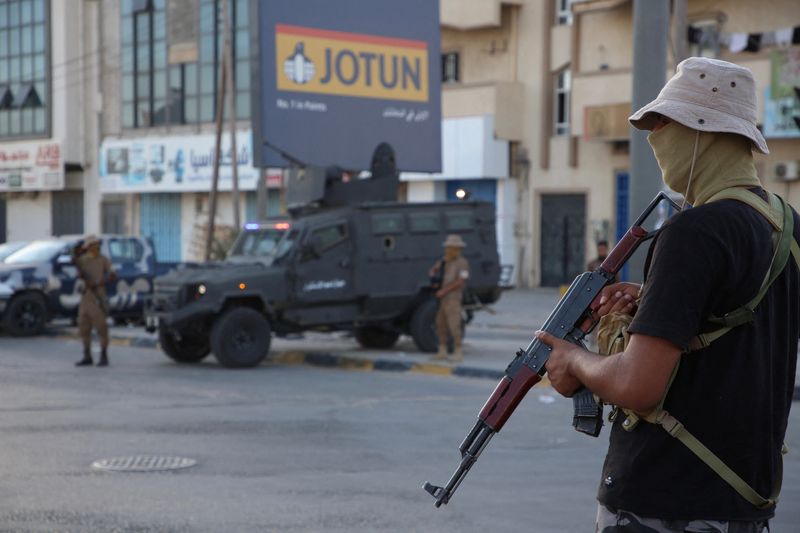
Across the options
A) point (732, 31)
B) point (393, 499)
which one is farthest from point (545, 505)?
point (732, 31)

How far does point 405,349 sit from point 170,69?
89.5ft

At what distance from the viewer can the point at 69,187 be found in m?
47.1

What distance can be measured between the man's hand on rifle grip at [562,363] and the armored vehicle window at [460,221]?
1523 centimetres

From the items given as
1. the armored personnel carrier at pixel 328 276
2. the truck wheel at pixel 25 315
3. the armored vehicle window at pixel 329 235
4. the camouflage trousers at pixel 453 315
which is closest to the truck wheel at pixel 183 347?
the armored personnel carrier at pixel 328 276

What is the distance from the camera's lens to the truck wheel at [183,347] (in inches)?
671

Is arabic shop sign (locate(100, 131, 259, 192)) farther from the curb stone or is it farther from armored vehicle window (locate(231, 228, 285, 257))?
the curb stone

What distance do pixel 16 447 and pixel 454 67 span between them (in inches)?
1135

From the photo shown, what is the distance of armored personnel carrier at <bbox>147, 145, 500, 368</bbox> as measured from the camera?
16.3 meters

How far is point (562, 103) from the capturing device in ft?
115

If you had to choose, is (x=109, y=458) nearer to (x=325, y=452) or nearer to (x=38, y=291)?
(x=325, y=452)

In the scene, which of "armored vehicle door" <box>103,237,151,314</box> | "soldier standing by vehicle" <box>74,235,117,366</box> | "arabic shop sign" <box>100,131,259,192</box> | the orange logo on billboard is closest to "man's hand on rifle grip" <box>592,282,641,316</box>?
"soldier standing by vehicle" <box>74,235,117,366</box>

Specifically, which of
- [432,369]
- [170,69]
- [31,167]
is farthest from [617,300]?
[31,167]

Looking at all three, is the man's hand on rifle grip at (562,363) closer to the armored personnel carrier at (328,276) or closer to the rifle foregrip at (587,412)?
the rifle foregrip at (587,412)

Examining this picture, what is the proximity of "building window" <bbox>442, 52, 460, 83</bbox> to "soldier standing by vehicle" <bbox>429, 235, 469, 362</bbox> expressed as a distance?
20.8 metres
